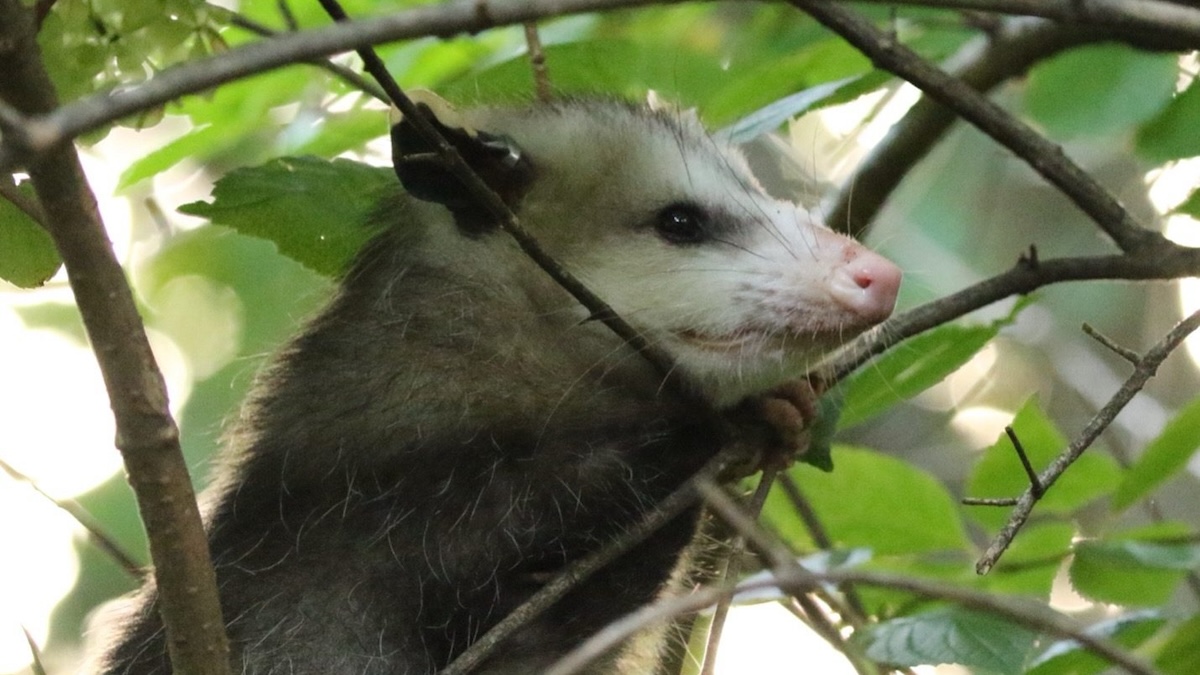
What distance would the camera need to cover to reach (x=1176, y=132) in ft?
6.31

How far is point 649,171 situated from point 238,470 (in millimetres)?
781

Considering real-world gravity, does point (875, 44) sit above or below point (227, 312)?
below

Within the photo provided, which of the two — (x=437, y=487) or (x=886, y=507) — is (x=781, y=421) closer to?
(x=886, y=507)

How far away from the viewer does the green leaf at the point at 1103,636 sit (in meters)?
1.64

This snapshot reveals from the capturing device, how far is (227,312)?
10.8ft

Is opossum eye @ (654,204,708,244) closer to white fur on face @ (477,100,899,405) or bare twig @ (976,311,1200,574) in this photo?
white fur on face @ (477,100,899,405)

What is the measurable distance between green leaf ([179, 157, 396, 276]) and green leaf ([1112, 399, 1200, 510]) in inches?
→ 45.3

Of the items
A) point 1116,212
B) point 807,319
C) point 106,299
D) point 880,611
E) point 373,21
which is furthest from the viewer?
point 880,611

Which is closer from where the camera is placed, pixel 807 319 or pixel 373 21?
pixel 373 21

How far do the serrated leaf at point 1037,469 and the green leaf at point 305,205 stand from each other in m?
0.99

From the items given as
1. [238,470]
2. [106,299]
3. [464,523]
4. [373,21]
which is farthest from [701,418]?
[373,21]

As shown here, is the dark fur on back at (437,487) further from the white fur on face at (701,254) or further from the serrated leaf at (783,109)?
the serrated leaf at (783,109)

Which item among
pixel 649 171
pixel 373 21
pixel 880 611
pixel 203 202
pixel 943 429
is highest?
pixel 943 429

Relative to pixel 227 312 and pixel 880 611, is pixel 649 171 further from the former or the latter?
pixel 227 312
